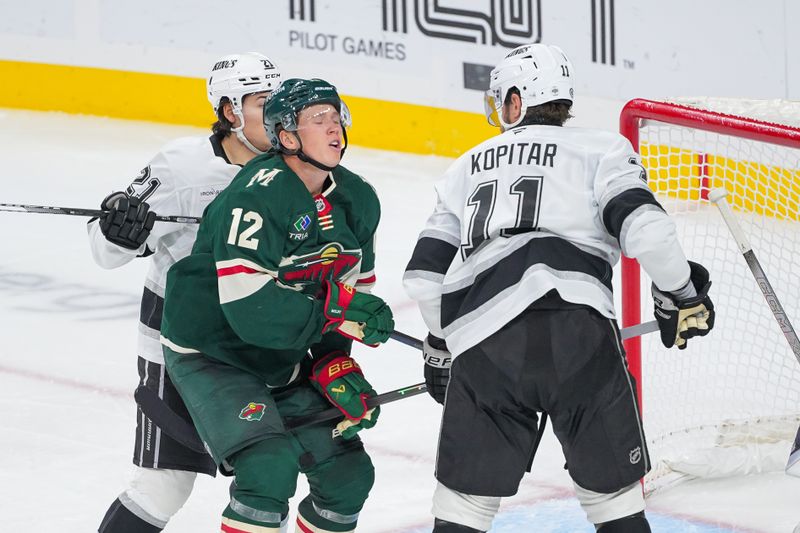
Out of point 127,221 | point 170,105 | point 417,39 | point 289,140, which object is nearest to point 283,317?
point 289,140

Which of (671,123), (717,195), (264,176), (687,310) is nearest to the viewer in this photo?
(687,310)

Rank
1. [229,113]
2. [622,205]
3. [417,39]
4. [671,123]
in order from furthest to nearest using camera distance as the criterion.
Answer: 1. [417,39]
2. [671,123]
3. [229,113]
4. [622,205]

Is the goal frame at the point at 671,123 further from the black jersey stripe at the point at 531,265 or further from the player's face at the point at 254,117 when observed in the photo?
the player's face at the point at 254,117

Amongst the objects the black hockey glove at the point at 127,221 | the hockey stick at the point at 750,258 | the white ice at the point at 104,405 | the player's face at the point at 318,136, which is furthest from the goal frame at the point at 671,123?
the black hockey glove at the point at 127,221

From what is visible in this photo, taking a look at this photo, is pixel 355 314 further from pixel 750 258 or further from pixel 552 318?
pixel 750 258

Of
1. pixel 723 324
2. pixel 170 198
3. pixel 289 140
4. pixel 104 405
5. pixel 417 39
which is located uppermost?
pixel 417 39

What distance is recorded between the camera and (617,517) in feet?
7.07

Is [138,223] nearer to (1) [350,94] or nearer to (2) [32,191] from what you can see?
(2) [32,191]

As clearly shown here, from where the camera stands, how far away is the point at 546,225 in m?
2.16

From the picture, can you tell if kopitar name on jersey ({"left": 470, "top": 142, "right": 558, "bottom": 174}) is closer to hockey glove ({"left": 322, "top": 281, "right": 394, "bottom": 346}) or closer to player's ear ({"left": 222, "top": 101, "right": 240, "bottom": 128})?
hockey glove ({"left": 322, "top": 281, "right": 394, "bottom": 346})

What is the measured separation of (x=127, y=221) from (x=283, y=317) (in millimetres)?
442

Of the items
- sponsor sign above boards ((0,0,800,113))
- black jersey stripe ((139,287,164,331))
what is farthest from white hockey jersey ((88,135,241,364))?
sponsor sign above boards ((0,0,800,113))

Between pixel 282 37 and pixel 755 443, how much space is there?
369 centimetres

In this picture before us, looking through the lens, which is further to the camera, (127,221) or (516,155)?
(127,221)
